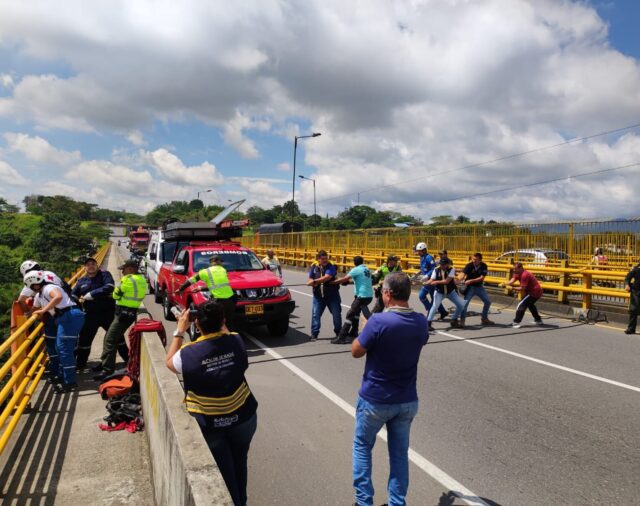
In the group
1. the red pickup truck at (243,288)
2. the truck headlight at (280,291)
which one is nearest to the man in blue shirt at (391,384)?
the red pickup truck at (243,288)

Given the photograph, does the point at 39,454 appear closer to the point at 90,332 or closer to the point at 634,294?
the point at 90,332

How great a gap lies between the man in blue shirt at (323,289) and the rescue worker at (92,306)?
11.1ft

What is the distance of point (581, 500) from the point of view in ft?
10.8

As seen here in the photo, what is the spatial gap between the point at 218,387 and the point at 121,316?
4.07 m

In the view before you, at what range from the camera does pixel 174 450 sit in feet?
8.71

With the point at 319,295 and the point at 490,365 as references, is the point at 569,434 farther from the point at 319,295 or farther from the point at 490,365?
the point at 319,295

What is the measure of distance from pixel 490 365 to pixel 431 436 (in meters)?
2.87

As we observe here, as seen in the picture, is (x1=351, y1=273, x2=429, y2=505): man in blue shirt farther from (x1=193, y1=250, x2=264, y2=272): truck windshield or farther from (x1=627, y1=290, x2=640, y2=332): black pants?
(x1=627, y1=290, x2=640, y2=332): black pants

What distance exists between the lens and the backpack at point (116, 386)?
202 inches

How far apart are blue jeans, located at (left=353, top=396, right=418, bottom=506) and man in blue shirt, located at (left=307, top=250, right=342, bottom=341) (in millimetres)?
5440

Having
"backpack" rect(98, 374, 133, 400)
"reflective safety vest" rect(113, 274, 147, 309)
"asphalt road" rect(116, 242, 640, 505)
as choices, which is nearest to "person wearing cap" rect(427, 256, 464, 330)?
"asphalt road" rect(116, 242, 640, 505)

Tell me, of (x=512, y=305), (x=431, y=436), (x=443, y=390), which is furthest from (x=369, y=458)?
(x=512, y=305)

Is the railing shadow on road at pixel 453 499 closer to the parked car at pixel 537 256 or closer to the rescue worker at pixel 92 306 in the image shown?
the rescue worker at pixel 92 306

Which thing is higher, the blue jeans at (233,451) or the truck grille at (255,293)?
the truck grille at (255,293)
